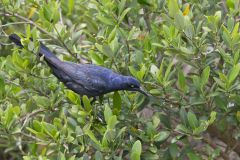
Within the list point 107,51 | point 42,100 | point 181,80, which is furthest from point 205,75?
point 42,100

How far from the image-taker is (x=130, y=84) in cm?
265

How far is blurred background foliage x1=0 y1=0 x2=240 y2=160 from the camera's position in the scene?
8.63 feet

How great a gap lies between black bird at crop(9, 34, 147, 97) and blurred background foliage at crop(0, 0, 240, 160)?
0.06m

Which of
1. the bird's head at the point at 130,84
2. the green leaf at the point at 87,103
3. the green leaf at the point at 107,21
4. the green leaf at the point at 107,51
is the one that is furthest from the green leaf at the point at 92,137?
the green leaf at the point at 107,21

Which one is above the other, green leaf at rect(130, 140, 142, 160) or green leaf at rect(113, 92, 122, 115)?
green leaf at rect(113, 92, 122, 115)

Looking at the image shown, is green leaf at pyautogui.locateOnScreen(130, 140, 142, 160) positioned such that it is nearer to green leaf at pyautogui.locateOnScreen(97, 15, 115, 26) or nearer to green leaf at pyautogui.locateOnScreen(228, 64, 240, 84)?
green leaf at pyautogui.locateOnScreen(228, 64, 240, 84)

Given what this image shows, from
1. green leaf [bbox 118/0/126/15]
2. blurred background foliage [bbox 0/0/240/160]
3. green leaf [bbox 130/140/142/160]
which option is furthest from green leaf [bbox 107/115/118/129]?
green leaf [bbox 118/0/126/15]

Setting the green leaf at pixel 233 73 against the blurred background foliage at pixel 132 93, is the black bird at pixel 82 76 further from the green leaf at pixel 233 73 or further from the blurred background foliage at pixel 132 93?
the green leaf at pixel 233 73

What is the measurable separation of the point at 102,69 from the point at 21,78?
0.49 meters

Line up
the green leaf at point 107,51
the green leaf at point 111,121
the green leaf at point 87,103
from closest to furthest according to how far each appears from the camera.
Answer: the green leaf at point 111,121
the green leaf at point 87,103
the green leaf at point 107,51

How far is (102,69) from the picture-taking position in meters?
2.77

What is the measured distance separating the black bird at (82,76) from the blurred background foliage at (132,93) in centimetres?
6

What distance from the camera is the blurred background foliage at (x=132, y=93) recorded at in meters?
2.63

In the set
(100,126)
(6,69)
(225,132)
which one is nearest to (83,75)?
(100,126)
